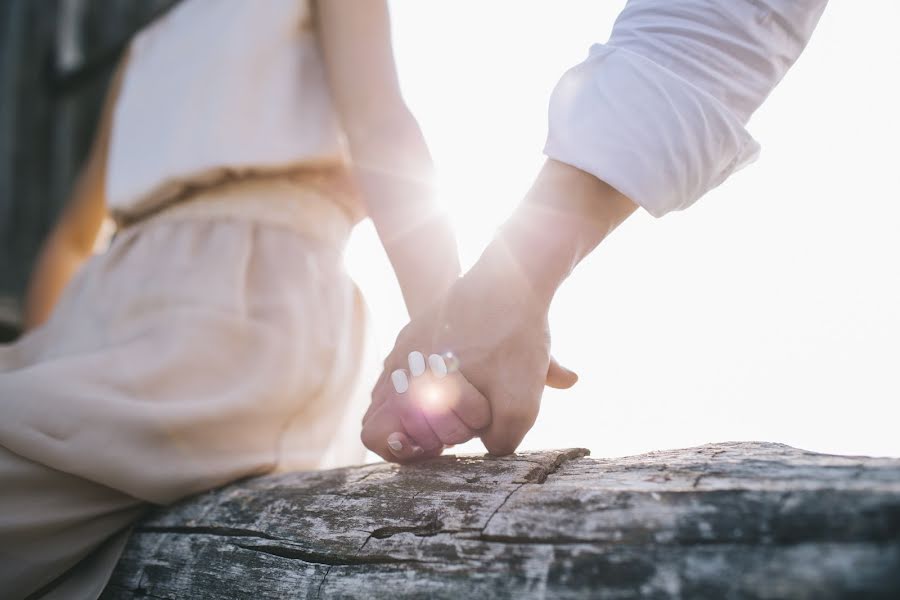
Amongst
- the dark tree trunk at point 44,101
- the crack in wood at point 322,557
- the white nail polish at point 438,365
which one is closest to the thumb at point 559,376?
the white nail polish at point 438,365

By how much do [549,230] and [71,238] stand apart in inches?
67.1

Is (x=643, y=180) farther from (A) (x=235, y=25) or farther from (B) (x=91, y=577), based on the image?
(A) (x=235, y=25)

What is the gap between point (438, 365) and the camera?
0.83 meters

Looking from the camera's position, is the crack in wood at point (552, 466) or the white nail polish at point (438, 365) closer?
the crack in wood at point (552, 466)

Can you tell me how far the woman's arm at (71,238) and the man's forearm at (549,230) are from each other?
1.52m

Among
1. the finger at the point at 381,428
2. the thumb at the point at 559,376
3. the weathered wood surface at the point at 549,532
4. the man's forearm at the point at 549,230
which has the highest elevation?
the man's forearm at the point at 549,230

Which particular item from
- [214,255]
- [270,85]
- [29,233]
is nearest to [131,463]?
[214,255]

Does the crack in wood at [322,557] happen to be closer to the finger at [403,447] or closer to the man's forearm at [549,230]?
the finger at [403,447]

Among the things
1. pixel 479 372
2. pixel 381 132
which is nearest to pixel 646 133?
pixel 479 372

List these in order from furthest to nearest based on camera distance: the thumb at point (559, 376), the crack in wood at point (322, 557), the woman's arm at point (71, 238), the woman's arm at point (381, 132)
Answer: the woman's arm at point (71, 238) < the woman's arm at point (381, 132) < the thumb at point (559, 376) < the crack in wood at point (322, 557)

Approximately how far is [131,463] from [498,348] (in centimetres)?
51

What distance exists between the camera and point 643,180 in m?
0.79

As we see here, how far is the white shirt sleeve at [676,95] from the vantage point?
78 centimetres

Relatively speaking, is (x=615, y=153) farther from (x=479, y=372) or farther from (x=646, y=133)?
(x=479, y=372)
